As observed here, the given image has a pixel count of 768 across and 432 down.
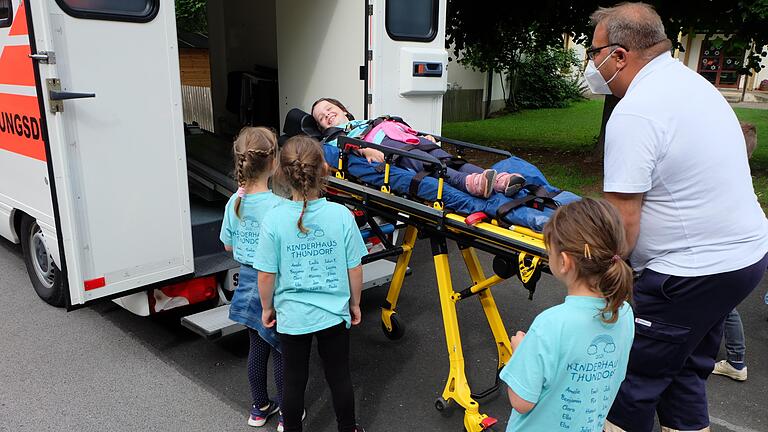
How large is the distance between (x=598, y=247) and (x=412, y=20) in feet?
10.2

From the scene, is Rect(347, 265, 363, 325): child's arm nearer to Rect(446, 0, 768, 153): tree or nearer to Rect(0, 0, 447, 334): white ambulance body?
Rect(0, 0, 447, 334): white ambulance body

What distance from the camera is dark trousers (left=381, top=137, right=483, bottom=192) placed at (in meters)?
3.10

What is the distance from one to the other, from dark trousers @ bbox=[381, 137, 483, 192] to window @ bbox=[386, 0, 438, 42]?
98cm

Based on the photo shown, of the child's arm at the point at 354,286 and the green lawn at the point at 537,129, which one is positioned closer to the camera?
the child's arm at the point at 354,286

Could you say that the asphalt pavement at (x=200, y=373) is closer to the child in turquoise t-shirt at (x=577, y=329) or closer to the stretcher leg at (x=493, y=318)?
the stretcher leg at (x=493, y=318)

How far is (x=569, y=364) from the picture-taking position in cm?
180

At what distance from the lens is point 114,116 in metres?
3.09

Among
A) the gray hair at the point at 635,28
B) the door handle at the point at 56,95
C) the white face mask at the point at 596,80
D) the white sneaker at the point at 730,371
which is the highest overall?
the gray hair at the point at 635,28

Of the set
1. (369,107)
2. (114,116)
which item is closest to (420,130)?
(369,107)

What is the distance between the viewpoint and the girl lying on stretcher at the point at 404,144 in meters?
2.87

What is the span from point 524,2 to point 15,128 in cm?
750

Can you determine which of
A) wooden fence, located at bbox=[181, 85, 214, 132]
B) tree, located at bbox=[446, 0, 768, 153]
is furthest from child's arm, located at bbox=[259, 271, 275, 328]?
tree, located at bbox=[446, 0, 768, 153]

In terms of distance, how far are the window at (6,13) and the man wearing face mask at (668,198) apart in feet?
10.0

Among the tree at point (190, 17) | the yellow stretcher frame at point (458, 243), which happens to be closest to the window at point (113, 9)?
the yellow stretcher frame at point (458, 243)
